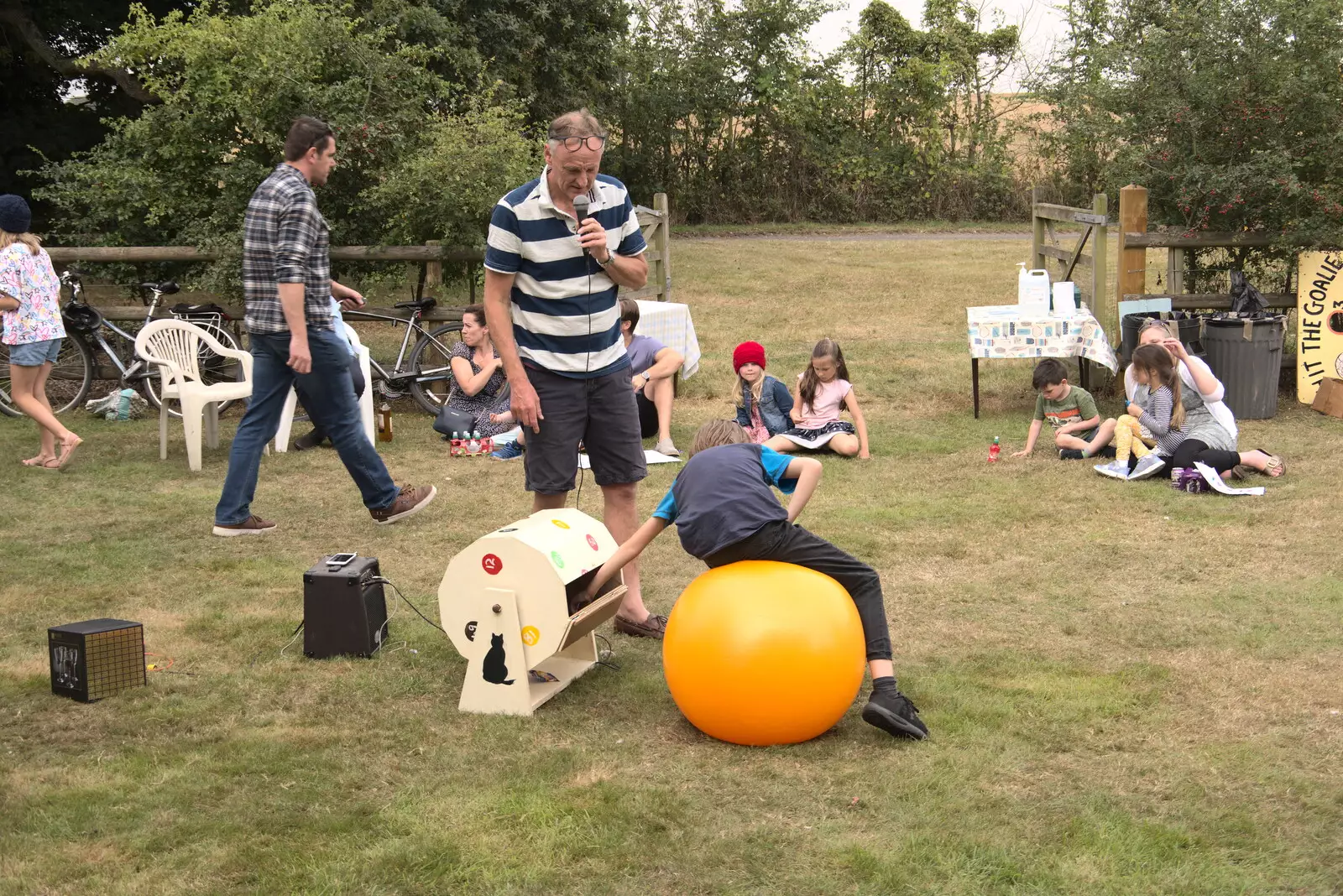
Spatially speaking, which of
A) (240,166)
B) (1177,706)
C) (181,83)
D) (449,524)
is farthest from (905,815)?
(181,83)

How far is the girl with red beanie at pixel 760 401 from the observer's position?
9062 mm

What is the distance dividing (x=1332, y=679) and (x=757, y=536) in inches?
86.8

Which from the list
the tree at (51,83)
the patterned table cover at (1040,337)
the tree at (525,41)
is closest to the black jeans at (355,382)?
the patterned table cover at (1040,337)

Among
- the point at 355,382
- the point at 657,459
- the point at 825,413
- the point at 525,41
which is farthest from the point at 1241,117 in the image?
the point at 525,41

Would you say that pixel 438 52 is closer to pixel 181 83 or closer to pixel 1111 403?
pixel 181 83

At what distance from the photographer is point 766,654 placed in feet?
13.5

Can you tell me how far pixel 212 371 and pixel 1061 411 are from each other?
6.97 metres

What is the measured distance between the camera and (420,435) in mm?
9930

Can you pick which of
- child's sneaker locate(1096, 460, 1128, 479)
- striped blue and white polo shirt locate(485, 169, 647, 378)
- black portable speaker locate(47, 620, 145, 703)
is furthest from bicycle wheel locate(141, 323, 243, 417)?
child's sneaker locate(1096, 460, 1128, 479)

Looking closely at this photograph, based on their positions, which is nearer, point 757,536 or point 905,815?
point 905,815

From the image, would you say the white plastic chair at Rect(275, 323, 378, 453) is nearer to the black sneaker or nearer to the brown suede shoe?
the brown suede shoe

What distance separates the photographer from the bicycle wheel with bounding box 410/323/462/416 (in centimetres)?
1063

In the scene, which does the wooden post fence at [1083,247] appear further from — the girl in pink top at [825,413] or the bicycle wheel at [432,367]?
the bicycle wheel at [432,367]

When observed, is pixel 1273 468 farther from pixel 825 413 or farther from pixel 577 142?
pixel 577 142
